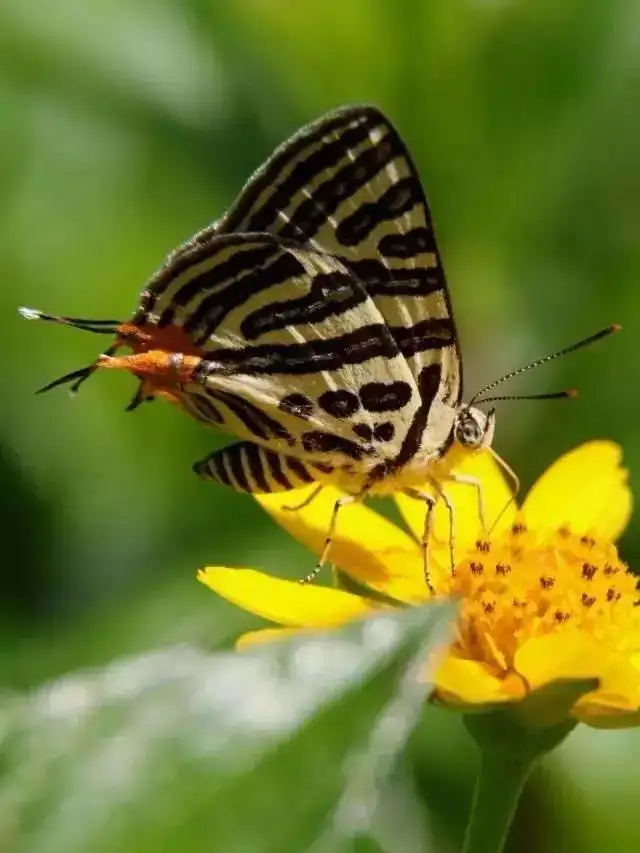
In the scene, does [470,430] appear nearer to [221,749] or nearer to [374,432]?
[374,432]

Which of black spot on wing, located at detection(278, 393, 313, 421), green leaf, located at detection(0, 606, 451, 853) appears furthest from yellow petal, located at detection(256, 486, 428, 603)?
green leaf, located at detection(0, 606, 451, 853)

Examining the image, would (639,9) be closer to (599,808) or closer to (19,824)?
(599,808)

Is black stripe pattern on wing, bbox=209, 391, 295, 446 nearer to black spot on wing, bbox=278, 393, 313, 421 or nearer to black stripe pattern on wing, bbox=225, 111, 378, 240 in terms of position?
black spot on wing, bbox=278, 393, 313, 421

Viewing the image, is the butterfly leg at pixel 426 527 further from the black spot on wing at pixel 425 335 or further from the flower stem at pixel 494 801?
the flower stem at pixel 494 801

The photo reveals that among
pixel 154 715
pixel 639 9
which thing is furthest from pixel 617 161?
pixel 154 715

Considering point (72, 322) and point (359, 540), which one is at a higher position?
point (72, 322)

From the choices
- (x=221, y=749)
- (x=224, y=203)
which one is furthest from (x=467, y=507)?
(x=221, y=749)

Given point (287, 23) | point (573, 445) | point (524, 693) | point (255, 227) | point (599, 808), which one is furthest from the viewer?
point (287, 23)
